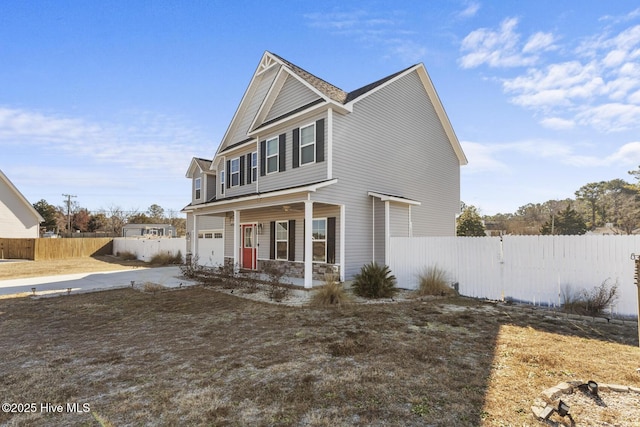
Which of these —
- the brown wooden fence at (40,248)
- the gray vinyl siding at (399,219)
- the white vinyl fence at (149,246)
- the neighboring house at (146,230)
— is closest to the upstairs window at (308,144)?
the gray vinyl siding at (399,219)

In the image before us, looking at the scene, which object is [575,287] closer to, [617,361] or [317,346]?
[617,361]

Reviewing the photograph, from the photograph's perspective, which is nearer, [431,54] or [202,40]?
[202,40]

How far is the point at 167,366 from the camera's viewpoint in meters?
4.54

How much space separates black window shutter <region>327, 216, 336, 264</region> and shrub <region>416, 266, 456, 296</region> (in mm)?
3237

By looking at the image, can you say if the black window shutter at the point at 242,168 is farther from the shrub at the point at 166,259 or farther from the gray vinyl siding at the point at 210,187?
the shrub at the point at 166,259

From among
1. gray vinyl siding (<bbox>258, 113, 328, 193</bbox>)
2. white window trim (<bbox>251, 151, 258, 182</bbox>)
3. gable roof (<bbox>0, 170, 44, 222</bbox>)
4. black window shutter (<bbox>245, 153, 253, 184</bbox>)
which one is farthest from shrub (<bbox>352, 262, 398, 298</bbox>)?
gable roof (<bbox>0, 170, 44, 222</bbox>)

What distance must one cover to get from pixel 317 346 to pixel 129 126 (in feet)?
60.8

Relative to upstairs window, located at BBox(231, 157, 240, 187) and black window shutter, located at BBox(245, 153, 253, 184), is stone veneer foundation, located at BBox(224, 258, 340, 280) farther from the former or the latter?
upstairs window, located at BBox(231, 157, 240, 187)

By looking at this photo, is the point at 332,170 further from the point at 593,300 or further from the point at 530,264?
the point at 593,300

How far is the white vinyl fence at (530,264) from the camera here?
7.32 m

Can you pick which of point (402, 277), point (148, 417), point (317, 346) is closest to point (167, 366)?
point (148, 417)

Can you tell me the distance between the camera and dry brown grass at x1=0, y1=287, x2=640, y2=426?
326cm

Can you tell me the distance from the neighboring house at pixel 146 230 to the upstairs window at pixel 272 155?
38.9 m

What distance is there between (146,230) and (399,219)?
157 ft
